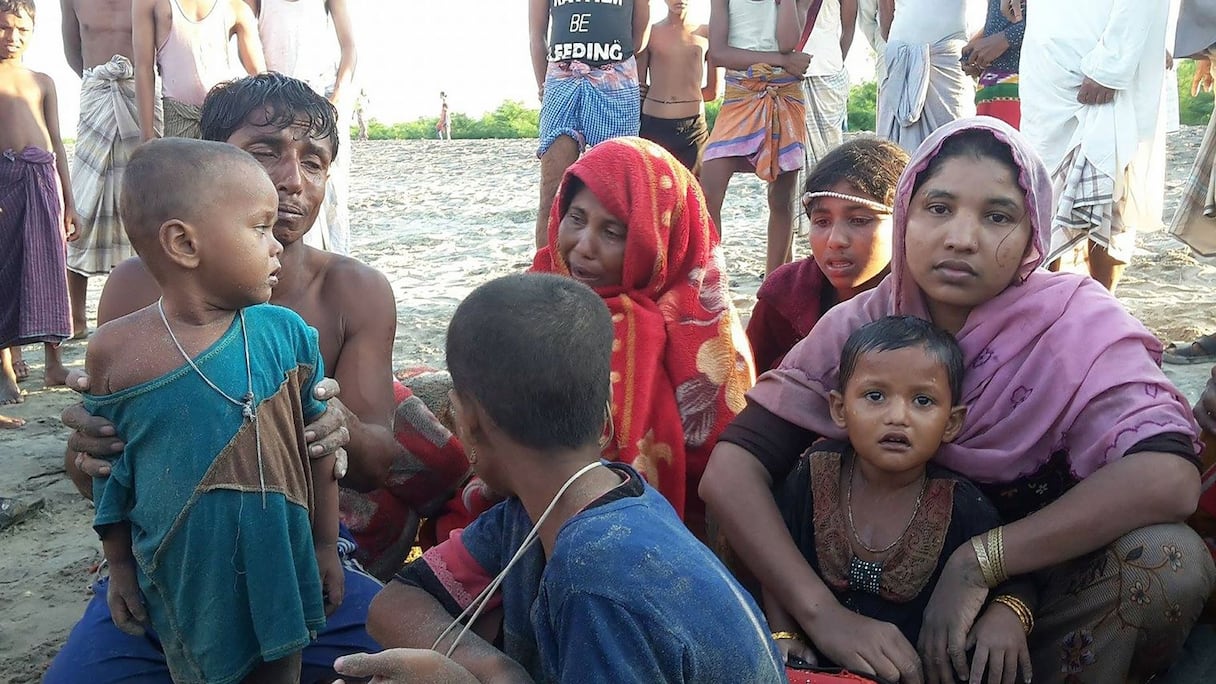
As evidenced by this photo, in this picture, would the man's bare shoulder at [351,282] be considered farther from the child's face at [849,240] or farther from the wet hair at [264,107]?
the child's face at [849,240]

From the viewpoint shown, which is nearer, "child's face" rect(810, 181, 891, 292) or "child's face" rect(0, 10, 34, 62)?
"child's face" rect(810, 181, 891, 292)

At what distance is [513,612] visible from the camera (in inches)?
69.5

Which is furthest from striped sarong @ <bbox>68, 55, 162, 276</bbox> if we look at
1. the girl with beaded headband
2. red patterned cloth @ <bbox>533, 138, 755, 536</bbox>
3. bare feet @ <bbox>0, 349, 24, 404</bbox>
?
the girl with beaded headband

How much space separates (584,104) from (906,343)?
3766mm

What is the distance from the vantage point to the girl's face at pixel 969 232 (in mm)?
2357

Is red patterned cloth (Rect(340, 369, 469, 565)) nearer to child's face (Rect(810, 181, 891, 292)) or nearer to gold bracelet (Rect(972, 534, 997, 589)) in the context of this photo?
child's face (Rect(810, 181, 891, 292))

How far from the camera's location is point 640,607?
1411mm

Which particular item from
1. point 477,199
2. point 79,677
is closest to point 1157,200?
point 79,677

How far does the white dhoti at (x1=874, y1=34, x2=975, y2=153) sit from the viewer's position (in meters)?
5.86

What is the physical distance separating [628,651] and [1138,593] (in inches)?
47.9

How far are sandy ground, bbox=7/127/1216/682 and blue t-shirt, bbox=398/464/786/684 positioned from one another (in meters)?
1.96

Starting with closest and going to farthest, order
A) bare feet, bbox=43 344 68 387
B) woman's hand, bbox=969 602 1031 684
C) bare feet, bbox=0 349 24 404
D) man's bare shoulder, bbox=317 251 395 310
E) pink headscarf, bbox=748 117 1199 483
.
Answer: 1. woman's hand, bbox=969 602 1031 684
2. pink headscarf, bbox=748 117 1199 483
3. man's bare shoulder, bbox=317 251 395 310
4. bare feet, bbox=0 349 24 404
5. bare feet, bbox=43 344 68 387

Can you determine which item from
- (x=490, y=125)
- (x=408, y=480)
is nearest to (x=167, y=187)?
(x=408, y=480)

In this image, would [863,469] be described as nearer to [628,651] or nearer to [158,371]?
[628,651]
